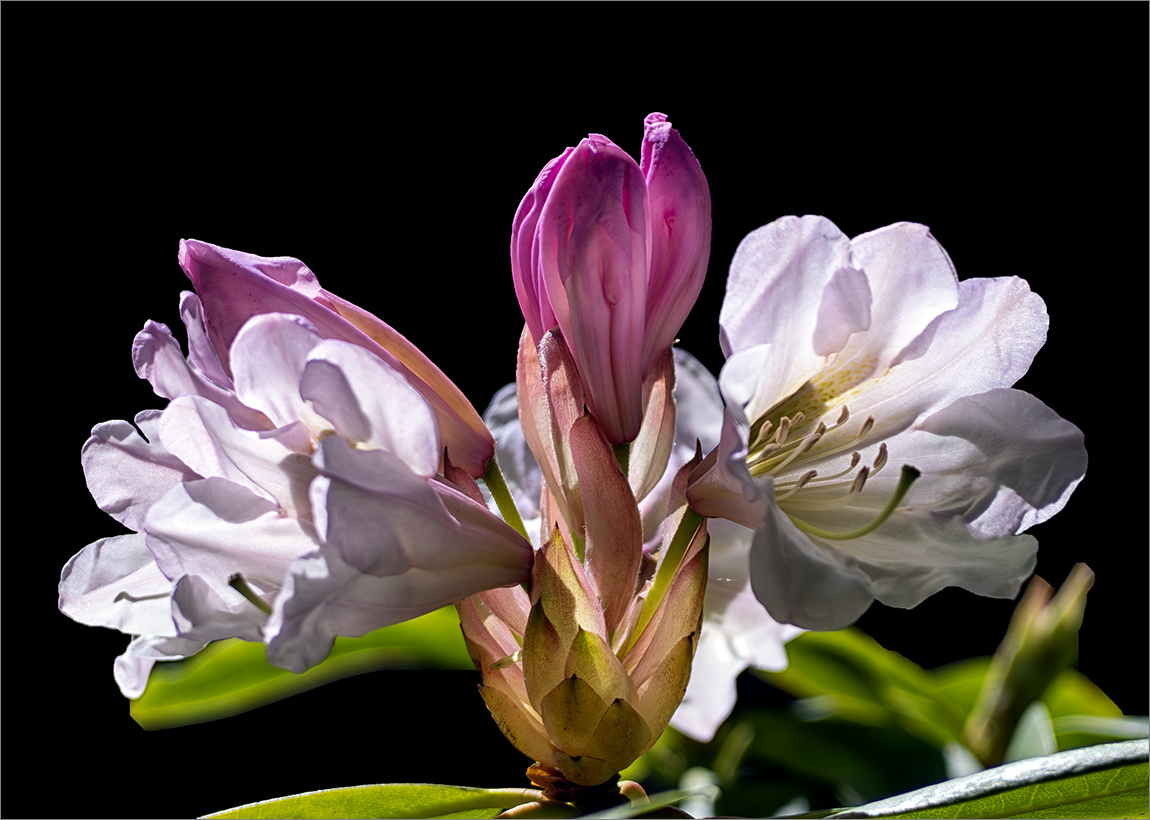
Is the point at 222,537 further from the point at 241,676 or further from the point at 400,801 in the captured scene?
the point at 241,676

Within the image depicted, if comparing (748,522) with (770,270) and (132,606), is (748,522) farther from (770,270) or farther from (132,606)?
(132,606)

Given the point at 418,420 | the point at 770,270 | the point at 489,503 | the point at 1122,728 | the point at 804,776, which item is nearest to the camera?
the point at 418,420

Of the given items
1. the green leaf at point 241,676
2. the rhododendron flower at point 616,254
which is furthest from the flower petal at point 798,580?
the green leaf at point 241,676

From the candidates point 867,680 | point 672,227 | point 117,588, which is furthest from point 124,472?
point 867,680

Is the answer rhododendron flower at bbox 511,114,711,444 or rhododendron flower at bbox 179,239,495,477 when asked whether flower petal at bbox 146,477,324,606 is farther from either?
rhododendron flower at bbox 511,114,711,444

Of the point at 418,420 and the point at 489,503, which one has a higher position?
the point at 418,420

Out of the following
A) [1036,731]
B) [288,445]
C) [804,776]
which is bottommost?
[804,776]

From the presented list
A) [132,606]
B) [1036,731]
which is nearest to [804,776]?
[1036,731]
